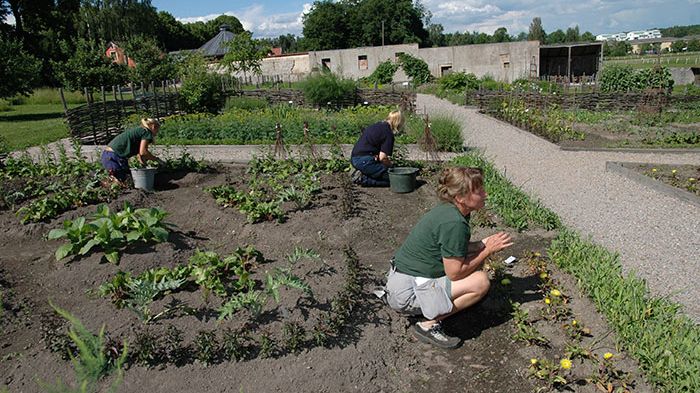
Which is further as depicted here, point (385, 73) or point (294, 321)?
point (385, 73)

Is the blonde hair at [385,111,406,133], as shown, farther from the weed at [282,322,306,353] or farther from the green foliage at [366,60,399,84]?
the green foliage at [366,60,399,84]

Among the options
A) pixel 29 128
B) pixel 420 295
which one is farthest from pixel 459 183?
pixel 29 128

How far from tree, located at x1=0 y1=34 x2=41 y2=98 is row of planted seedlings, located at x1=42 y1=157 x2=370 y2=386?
18.7m

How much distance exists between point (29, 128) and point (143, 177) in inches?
505

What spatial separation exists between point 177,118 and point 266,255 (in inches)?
431

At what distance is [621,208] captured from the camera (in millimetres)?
6812

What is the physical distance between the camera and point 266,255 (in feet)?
16.6

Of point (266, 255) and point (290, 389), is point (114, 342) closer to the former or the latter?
point (290, 389)

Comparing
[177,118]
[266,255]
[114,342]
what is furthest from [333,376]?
[177,118]

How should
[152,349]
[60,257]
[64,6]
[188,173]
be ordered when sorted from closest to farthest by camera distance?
1. [152,349]
2. [60,257]
3. [188,173]
4. [64,6]

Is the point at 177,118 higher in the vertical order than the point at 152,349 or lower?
higher

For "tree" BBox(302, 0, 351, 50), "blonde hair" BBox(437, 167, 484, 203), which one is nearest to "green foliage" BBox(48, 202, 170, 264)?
"blonde hair" BBox(437, 167, 484, 203)

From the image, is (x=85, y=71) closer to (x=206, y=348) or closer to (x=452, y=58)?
(x=206, y=348)

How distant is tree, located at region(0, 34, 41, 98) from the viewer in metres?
19.4
